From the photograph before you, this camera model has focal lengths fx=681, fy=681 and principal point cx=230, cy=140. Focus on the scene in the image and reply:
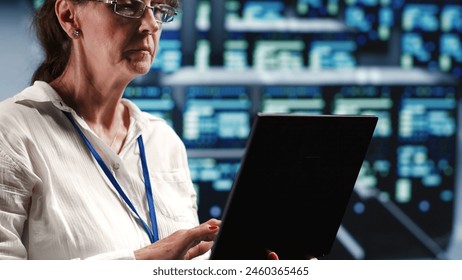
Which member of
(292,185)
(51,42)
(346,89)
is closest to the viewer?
(292,185)

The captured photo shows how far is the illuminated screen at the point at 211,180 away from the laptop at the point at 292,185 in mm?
1809

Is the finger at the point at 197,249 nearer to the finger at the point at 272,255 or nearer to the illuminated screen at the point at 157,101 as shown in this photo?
the finger at the point at 272,255

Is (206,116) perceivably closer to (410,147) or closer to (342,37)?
(342,37)

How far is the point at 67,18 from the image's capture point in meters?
1.46

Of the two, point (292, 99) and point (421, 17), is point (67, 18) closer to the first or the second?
point (292, 99)

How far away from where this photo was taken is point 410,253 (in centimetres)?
327

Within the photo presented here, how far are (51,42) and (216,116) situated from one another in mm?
1632

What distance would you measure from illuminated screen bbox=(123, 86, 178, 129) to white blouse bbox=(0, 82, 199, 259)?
5.13 feet

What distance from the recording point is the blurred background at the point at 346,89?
10.2 feet

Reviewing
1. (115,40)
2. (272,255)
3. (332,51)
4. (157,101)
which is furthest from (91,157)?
(332,51)

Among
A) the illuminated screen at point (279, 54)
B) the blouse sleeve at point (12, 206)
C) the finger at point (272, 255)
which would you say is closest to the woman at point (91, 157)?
the blouse sleeve at point (12, 206)

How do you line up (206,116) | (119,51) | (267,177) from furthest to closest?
(206,116) < (119,51) < (267,177)
